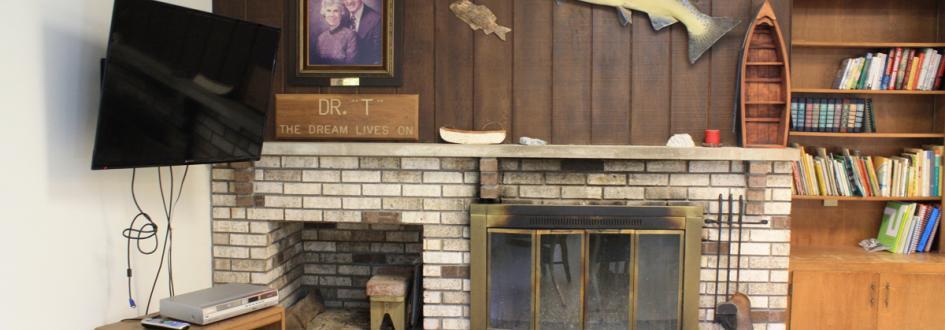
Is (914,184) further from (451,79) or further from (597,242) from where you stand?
(451,79)

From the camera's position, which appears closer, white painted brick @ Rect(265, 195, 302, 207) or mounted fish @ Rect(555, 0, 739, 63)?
mounted fish @ Rect(555, 0, 739, 63)

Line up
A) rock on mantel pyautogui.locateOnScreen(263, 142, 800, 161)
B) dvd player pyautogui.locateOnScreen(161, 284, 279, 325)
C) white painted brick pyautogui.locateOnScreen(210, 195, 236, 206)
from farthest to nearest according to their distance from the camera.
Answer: white painted brick pyautogui.locateOnScreen(210, 195, 236, 206)
rock on mantel pyautogui.locateOnScreen(263, 142, 800, 161)
dvd player pyautogui.locateOnScreen(161, 284, 279, 325)

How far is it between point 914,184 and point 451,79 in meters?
2.32


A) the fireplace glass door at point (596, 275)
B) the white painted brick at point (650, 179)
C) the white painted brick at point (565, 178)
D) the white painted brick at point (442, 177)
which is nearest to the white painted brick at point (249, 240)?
the white painted brick at point (442, 177)

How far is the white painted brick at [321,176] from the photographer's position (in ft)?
9.89

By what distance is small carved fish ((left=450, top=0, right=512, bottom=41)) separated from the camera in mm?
2934

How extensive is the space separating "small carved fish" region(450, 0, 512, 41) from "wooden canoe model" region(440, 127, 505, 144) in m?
0.43

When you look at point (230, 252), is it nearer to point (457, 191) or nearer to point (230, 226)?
point (230, 226)

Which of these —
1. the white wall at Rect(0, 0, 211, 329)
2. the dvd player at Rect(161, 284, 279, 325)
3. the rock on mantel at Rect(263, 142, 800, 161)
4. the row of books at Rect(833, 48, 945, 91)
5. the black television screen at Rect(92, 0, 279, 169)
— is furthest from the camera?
the row of books at Rect(833, 48, 945, 91)

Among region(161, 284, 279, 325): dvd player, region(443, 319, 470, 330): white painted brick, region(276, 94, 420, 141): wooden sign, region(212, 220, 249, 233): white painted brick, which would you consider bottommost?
region(443, 319, 470, 330): white painted brick

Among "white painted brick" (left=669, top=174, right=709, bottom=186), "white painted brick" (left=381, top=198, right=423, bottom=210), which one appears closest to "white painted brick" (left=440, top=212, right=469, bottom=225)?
"white painted brick" (left=381, top=198, right=423, bottom=210)

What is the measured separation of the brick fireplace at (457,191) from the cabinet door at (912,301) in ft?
1.72

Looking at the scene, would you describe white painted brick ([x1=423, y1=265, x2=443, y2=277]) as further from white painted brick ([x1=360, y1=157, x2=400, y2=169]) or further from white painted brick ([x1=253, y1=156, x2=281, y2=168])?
white painted brick ([x1=253, y1=156, x2=281, y2=168])

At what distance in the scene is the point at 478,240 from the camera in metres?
2.91
